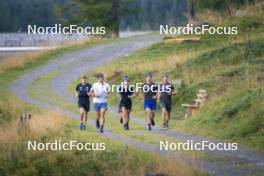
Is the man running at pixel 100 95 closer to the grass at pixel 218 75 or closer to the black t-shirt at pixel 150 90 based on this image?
the black t-shirt at pixel 150 90

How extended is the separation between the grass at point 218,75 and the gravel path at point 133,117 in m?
0.88

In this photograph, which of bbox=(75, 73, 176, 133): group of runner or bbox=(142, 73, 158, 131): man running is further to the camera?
bbox=(142, 73, 158, 131): man running

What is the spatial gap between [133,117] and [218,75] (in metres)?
3.71

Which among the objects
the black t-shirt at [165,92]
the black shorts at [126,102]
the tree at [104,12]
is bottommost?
the black shorts at [126,102]

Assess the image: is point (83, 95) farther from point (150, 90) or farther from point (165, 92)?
point (165, 92)

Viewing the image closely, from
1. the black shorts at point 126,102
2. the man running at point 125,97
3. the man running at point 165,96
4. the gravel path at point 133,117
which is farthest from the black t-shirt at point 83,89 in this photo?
the man running at point 165,96

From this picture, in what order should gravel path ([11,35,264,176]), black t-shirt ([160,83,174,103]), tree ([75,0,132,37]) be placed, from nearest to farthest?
gravel path ([11,35,264,176]) < black t-shirt ([160,83,174,103]) < tree ([75,0,132,37])

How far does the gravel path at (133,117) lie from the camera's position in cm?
1883

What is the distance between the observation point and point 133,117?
2958cm

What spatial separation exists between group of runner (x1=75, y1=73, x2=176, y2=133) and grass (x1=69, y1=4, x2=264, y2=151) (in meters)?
1.11

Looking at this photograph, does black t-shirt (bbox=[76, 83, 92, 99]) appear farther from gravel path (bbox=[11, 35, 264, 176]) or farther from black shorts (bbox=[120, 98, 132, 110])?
gravel path (bbox=[11, 35, 264, 176])

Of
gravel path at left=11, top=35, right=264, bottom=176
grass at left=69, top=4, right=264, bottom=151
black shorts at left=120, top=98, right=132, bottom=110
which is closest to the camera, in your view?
gravel path at left=11, top=35, right=264, bottom=176

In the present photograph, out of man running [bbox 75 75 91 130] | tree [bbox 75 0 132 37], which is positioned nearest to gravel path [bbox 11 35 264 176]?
man running [bbox 75 75 91 130]

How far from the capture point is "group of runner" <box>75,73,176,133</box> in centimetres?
2456
